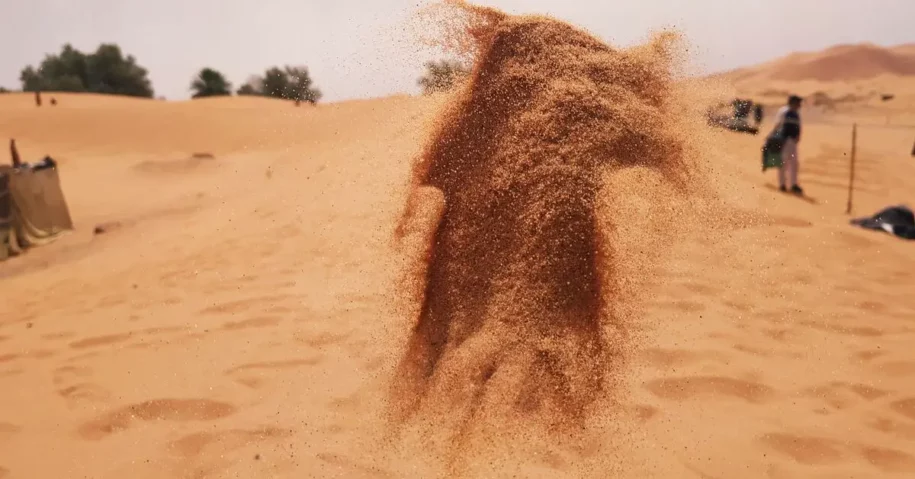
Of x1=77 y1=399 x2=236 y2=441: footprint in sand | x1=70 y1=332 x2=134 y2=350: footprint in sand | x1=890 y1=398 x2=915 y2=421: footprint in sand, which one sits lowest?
x1=890 y1=398 x2=915 y2=421: footprint in sand

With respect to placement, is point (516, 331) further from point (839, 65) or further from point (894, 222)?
point (839, 65)

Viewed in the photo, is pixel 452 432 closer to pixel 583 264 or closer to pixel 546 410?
pixel 546 410

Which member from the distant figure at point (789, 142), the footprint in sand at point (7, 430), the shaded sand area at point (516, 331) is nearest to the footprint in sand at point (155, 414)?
the shaded sand area at point (516, 331)

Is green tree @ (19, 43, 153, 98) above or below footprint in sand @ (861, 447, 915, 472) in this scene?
above

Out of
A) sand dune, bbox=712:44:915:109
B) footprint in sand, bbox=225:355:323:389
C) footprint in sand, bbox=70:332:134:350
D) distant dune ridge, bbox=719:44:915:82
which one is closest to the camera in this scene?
footprint in sand, bbox=225:355:323:389

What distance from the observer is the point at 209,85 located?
37.2 m

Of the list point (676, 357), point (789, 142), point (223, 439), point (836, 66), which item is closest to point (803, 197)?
point (789, 142)

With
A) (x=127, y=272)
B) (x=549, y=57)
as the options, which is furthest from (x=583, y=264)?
(x=127, y=272)

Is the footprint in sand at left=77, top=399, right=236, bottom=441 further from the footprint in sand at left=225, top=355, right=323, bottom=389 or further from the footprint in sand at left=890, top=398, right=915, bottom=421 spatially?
the footprint in sand at left=890, top=398, right=915, bottom=421

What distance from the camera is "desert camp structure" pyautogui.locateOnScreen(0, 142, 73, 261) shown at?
25.2 feet

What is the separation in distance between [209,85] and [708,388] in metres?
39.6

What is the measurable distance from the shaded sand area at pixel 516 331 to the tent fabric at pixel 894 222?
67 cm

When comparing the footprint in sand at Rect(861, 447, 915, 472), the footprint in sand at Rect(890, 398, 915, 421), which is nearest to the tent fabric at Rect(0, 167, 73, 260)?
the footprint in sand at Rect(861, 447, 915, 472)

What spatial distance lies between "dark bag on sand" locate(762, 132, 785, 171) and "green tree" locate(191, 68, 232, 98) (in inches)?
1392
